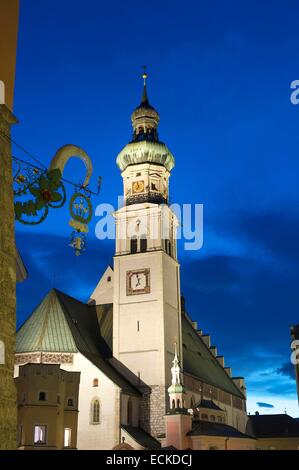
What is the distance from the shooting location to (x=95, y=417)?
43.8m

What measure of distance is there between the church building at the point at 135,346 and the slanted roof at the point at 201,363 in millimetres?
315

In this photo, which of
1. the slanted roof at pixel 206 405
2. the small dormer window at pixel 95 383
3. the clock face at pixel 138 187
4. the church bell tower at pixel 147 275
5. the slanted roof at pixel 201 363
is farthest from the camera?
the slanted roof at pixel 201 363

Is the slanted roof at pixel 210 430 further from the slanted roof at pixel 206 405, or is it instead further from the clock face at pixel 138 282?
the clock face at pixel 138 282

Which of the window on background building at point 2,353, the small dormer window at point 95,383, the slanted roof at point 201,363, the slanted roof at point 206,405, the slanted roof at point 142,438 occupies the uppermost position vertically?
the slanted roof at point 201,363

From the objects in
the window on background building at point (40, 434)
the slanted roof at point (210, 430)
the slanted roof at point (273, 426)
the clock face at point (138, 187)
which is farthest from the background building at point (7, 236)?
the slanted roof at point (273, 426)

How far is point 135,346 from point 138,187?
→ 13140 mm

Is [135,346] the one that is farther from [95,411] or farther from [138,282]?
[95,411]

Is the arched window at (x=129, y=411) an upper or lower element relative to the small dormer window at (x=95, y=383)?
lower

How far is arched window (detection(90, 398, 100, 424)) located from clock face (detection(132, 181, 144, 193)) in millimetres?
17606

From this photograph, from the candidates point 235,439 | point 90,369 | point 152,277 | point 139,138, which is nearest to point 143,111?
point 139,138

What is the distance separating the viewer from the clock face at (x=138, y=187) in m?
53.8

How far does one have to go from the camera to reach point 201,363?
2432 inches

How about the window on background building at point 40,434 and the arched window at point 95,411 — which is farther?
the arched window at point 95,411

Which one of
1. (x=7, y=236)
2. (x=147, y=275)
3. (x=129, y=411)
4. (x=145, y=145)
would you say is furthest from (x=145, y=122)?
(x=7, y=236)
